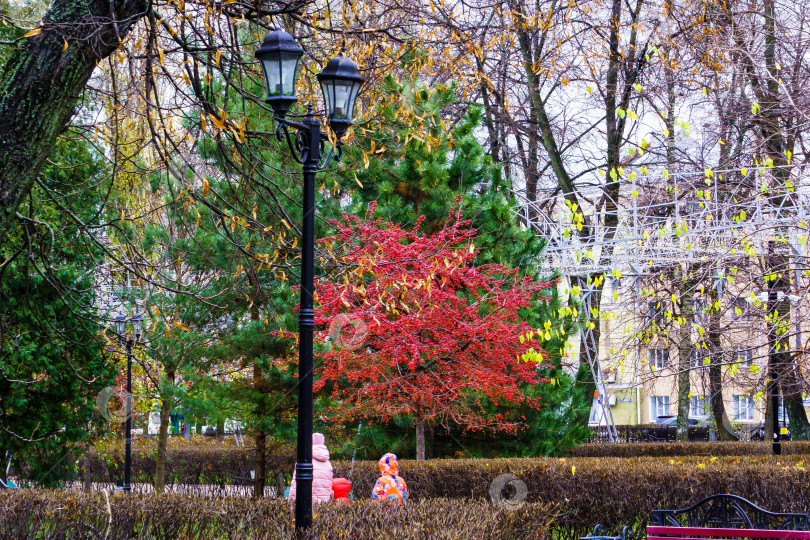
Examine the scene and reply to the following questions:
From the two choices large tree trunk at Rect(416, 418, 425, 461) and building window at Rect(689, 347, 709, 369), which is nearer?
building window at Rect(689, 347, 709, 369)

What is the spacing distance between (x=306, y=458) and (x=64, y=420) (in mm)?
9502

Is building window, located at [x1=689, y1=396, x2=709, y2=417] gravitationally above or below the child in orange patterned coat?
above

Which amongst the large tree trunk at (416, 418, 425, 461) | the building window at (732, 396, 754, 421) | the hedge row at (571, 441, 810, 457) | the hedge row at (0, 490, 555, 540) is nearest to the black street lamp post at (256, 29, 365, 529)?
the hedge row at (0, 490, 555, 540)

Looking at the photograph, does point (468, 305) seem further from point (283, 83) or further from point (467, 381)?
point (283, 83)

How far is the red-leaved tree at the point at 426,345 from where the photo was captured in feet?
41.7

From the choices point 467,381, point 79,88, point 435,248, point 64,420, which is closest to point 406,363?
point 467,381

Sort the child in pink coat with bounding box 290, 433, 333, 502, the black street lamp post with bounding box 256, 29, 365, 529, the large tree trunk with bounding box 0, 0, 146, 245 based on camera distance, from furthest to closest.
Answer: the child in pink coat with bounding box 290, 433, 333, 502
the black street lamp post with bounding box 256, 29, 365, 529
the large tree trunk with bounding box 0, 0, 146, 245

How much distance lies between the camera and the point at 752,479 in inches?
381

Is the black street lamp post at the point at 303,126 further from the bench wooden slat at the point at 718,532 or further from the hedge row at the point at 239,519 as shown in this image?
the bench wooden slat at the point at 718,532

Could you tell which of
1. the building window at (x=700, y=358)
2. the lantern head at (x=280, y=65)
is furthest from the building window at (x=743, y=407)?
the lantern head at (x=280, y=65)

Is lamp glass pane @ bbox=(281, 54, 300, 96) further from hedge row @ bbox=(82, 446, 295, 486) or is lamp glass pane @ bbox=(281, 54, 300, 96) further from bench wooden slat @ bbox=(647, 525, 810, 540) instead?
hedge row @ bbox=(82, 446, 295, 486)

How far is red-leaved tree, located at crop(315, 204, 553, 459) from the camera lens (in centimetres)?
1270
